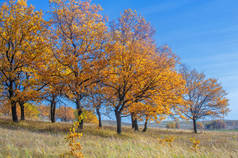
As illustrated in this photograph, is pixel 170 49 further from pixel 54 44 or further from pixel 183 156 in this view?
pixel 183 156

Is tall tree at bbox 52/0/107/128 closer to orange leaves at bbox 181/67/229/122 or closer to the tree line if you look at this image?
the tree line

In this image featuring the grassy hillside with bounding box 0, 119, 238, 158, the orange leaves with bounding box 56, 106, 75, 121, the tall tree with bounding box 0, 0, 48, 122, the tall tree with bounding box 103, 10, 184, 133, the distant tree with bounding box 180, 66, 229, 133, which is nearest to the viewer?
the grassy hillside with bounding box 0, 119, 238, 158

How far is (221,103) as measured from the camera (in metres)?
26.8

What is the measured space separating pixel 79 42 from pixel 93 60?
1.90 metres

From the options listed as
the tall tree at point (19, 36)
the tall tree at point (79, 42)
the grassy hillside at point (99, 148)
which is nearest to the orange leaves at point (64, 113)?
the tall tree at point (19, 36)

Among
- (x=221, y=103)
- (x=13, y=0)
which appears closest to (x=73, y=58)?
(x=13, y=0)

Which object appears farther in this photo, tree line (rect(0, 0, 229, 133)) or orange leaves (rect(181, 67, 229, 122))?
orange leaves (rect(181, 67, 229, 122))

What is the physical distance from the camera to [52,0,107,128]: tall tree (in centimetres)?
1417

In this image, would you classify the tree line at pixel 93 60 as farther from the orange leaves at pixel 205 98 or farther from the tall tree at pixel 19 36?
the orange leaves at pixel 205 98

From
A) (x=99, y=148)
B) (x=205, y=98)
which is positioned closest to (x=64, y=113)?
(x=205, y=98)

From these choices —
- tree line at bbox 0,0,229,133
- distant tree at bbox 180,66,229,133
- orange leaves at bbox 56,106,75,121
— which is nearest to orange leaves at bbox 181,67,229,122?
distant tree at bbox 180,66,229,133

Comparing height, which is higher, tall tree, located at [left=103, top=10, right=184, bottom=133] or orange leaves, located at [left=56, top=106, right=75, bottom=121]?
tall tree, located at [left=103, top=10, right=184, bottom=133]

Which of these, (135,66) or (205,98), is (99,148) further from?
(205,98)

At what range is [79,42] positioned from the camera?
14.8 metres
